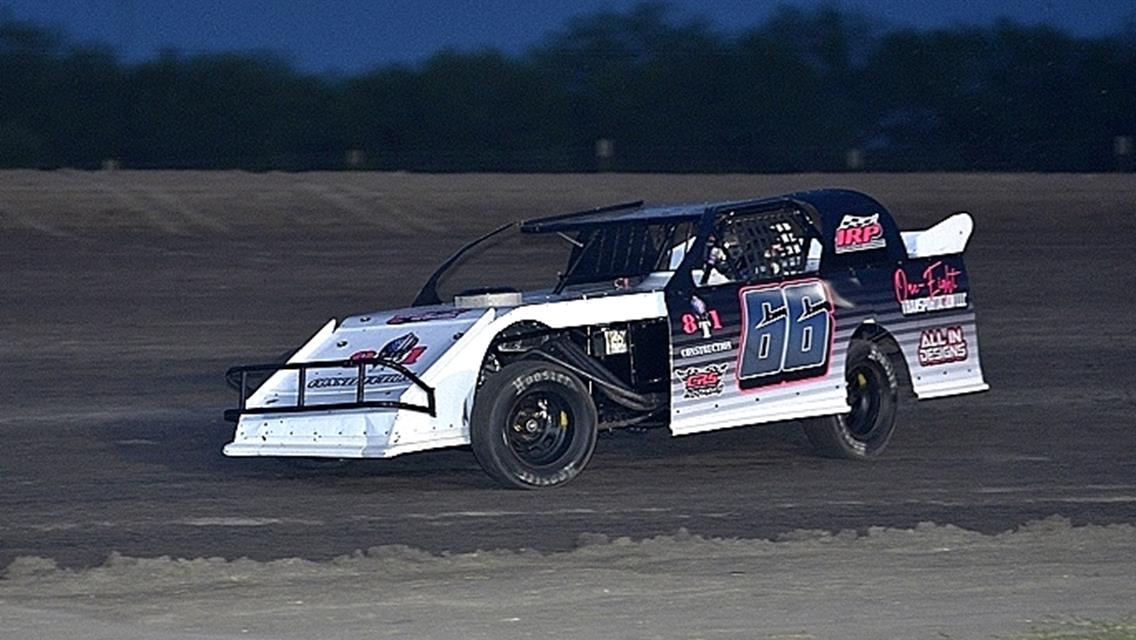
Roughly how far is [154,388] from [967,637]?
1020 centimetres

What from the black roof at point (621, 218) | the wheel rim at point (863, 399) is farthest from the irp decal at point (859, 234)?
the black roof at point (621, 218)

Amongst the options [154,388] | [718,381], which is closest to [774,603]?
[718,381]

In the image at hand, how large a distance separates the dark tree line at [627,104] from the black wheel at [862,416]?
81.5ft

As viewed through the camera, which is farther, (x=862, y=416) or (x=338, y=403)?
(x=862, y=416)

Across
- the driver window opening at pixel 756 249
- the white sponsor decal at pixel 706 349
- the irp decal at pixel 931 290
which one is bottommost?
the white sponsor decal at pixel 706 349

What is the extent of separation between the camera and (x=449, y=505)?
11.2 m

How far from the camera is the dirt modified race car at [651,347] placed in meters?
11.5

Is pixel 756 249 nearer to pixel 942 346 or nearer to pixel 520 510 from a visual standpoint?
pixel 942 346

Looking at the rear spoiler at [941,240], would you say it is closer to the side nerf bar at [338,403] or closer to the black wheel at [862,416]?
the black wheel at [862,416]

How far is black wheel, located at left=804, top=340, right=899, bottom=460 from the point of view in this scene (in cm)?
1292

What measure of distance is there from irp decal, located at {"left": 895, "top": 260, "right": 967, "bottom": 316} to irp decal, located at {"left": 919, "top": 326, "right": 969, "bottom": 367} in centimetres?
14

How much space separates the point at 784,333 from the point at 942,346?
4.36 ft

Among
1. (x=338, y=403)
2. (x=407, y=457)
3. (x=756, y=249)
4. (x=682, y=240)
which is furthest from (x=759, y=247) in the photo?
(x=338, y=403)

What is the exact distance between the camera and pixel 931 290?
1342 centimetres
